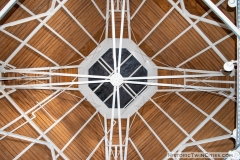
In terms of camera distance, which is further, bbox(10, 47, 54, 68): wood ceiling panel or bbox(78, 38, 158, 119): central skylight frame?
bbox(78, 38, 158, 119): central skylight frame

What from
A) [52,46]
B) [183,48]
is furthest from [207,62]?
[52,46]

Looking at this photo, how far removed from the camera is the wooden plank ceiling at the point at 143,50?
13844 millimetres

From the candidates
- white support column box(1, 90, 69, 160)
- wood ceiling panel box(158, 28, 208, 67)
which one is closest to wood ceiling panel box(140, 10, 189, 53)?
wood ceiling panel box(158, 28, 208, 67)

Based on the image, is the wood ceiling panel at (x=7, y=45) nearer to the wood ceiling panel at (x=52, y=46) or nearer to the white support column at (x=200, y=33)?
the wood ceiling panel at (x=52, y=46)

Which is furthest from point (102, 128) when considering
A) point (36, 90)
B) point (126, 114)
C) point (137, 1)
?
point (137, 1)

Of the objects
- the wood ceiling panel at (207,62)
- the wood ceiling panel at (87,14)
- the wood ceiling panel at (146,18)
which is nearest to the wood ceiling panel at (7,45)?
the wood ceiling panel at (87,14)

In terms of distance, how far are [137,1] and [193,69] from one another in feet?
15.1

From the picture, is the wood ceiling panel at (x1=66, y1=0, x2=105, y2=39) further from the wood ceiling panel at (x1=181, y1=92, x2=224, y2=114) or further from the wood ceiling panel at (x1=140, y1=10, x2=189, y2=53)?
the wood ceiling panel at (x1=181, y1=92, x2=224, y2=114)

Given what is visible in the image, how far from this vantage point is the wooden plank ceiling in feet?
45.4

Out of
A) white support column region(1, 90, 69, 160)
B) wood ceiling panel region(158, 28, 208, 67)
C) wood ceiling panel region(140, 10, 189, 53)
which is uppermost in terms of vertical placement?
wood ceiling panel region(140, 10, 189, 53)

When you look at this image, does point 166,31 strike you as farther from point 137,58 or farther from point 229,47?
point 229,47

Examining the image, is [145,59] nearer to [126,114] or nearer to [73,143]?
[126,114]

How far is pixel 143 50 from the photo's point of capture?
16031 mm

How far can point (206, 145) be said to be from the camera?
14953 mm
